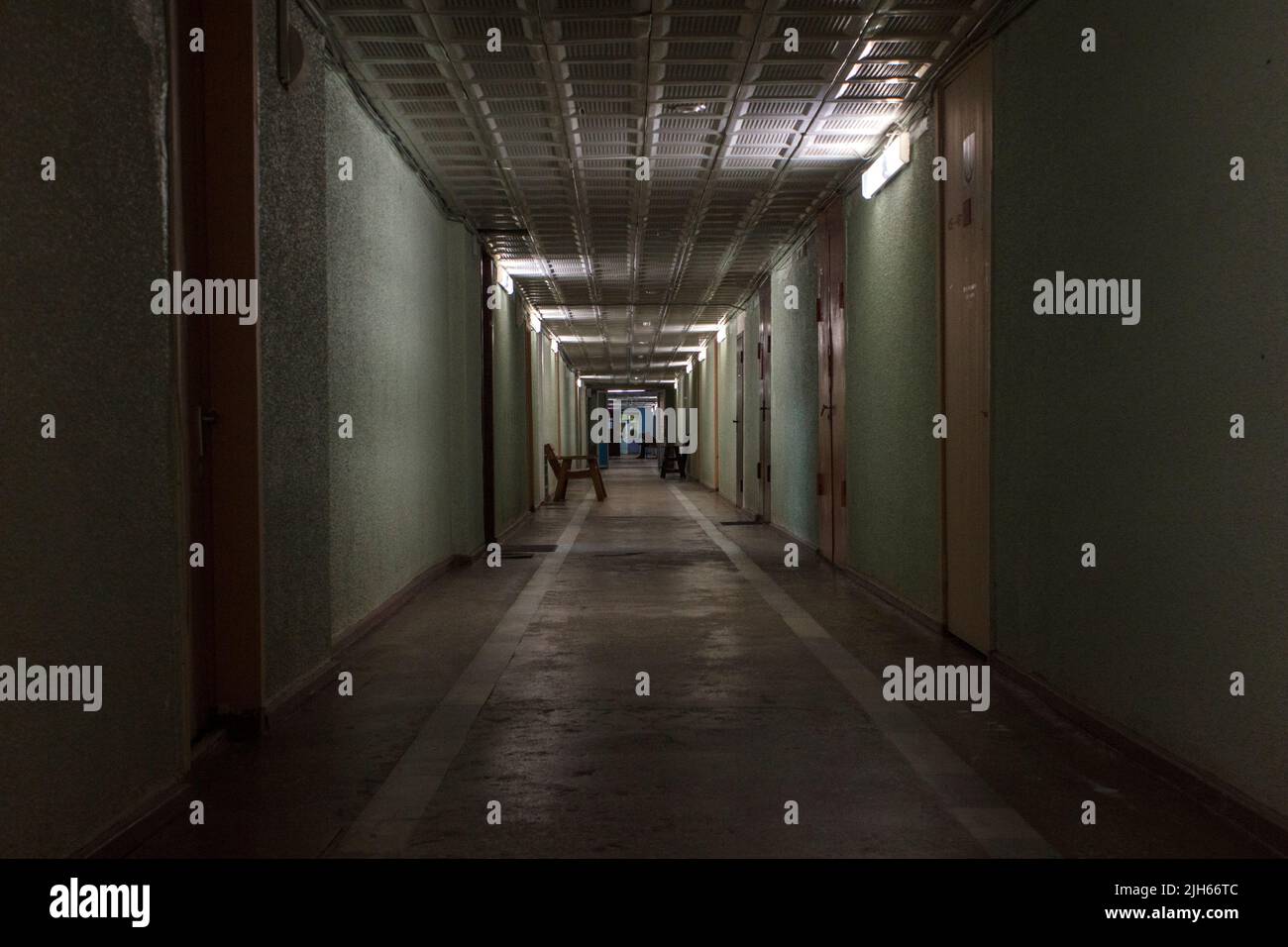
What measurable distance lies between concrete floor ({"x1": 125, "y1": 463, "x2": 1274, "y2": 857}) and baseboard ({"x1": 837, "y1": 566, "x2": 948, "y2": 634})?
11cm

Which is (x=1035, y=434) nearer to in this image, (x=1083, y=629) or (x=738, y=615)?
(x=1083, y=629)

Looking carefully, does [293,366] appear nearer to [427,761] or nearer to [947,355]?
[427,761]

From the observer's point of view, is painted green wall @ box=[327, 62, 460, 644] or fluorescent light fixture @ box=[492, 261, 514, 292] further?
fluorescent light fixture @ box=[492, 261, 514, 292]

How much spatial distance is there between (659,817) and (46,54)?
2364 millimetres

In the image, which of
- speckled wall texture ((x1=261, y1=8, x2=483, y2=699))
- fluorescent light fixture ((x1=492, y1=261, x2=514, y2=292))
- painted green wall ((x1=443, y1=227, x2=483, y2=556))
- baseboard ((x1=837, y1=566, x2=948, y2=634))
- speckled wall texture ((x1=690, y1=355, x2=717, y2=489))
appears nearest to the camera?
speckled wall texture ((x1=261, y1=8, x2=483, y2=699))

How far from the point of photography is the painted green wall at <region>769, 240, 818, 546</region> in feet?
29.6

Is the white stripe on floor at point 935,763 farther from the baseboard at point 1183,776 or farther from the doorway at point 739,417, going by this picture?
the doorway at point 739,417

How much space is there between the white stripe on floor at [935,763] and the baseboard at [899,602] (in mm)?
582

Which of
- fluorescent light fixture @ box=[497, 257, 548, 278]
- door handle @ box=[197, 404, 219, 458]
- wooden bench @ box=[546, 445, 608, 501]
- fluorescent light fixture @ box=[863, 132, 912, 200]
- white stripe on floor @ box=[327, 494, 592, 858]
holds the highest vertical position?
fluorescent light fixture @ box=[497, 257, 548, 278]

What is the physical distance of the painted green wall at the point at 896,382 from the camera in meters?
5.48

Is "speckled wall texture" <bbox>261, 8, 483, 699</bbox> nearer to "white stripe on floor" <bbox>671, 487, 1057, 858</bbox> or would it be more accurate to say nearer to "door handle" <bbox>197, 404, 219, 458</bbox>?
"door handle" <bbox>197, 404, 219, 458</bbox>

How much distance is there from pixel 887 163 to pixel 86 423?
509cm

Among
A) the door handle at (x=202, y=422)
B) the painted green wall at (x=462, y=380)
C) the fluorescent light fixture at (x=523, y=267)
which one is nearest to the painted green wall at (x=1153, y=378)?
the door handle at (x=202, y=422)

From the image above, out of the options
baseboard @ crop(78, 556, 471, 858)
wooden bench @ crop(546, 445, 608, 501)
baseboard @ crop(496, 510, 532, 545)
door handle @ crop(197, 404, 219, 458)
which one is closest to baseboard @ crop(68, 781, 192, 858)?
baseboard @ crop(78, 556, 471, 858)
